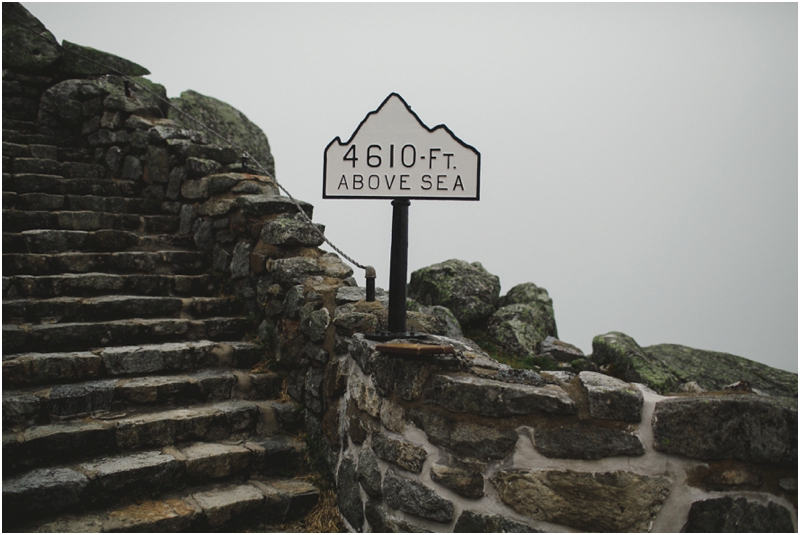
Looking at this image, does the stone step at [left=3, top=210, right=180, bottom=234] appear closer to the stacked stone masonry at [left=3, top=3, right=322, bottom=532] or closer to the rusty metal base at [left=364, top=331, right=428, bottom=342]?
the stacked stone masonry at [left=3, top=3, right=322, bottom=532]

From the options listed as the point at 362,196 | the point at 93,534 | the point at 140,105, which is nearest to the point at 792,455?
the point at 362,196

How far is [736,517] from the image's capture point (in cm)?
204

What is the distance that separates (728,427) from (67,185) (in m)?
5.76

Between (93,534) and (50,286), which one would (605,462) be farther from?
(50,286)

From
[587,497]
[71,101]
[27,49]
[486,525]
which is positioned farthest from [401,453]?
[27,49]

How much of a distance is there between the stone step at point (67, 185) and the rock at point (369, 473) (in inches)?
A: 168

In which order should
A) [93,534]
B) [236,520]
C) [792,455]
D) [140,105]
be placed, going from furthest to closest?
[140,105], [236,520], [93,534], [792,455]

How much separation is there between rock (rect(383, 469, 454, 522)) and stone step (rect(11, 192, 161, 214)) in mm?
4127

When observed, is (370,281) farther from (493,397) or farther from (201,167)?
(201,167)

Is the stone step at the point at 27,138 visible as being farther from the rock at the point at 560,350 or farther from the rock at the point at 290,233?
the rock at the point at 560,350

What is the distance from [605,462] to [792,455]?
0.60m

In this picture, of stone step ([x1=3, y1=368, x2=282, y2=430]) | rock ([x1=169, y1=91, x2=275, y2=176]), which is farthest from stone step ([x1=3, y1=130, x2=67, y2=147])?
stone step ([x1=3, y1=368, x2=282, y2=430])

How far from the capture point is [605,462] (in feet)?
7.24

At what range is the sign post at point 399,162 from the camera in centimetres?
274
